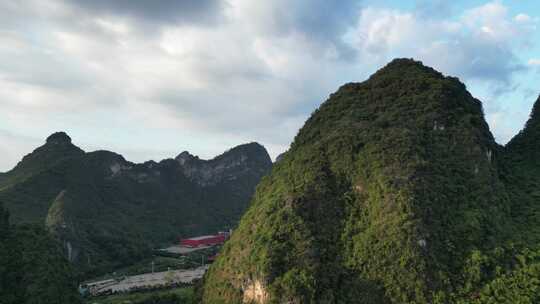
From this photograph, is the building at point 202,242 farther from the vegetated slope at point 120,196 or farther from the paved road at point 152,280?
the paved road at point 152,280

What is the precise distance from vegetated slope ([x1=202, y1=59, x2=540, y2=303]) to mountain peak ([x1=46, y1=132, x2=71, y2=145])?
288ft

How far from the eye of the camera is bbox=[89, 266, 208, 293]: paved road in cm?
6103

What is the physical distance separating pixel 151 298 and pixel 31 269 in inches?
523

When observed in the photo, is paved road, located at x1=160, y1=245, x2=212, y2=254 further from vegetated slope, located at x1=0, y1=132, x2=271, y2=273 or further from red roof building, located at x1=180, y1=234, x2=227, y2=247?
vegetated slope, located at x1=0, y1=132, x2=271, y2=273

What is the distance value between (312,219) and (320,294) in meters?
7.04

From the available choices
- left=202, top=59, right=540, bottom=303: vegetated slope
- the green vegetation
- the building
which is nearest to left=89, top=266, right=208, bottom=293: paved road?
A: the green vegetation

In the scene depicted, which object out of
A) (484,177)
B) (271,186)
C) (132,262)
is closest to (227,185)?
(132,262)

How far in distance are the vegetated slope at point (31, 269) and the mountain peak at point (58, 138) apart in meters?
77.2

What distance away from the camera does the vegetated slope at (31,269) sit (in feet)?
127

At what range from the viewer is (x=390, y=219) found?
1394 inches

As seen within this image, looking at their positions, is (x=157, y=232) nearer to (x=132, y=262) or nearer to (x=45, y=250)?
(x=132, y=262)

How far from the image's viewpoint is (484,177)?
40000 mm

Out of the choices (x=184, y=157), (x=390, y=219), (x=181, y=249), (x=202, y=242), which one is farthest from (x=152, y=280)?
(x=184, y=157)

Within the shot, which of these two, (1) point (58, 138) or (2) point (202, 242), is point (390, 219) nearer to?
(2) point (202, 242)
